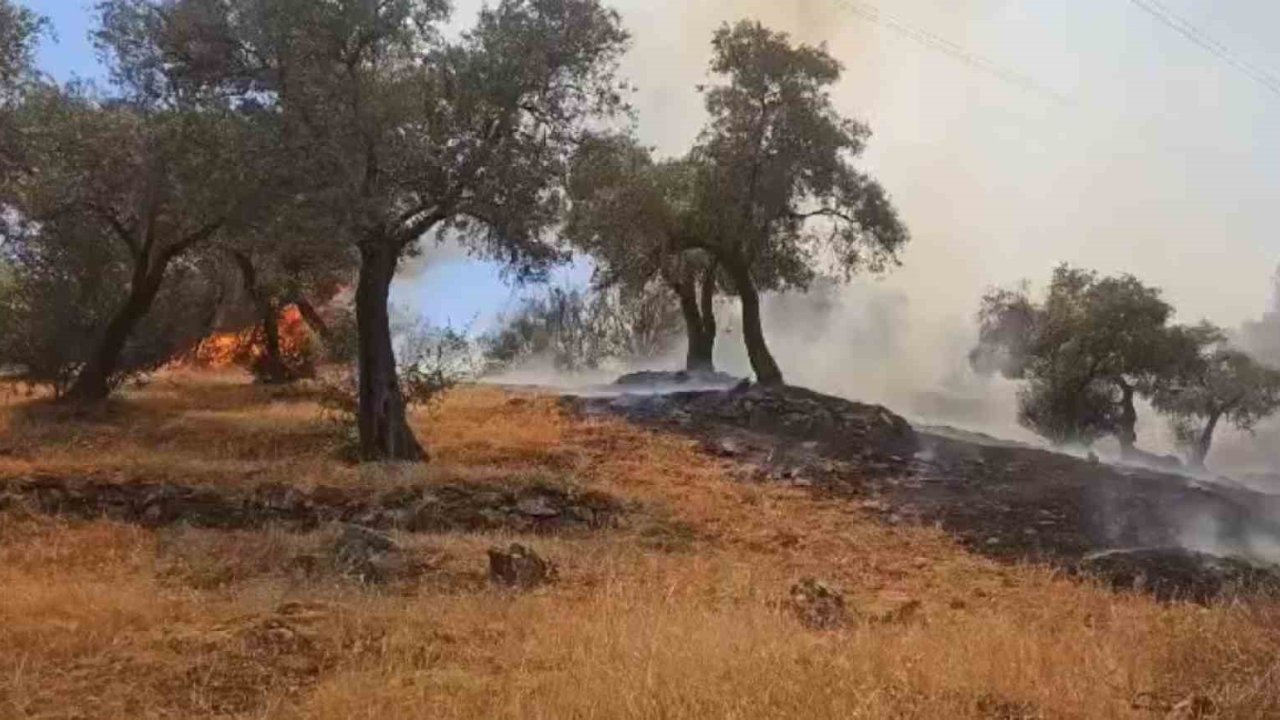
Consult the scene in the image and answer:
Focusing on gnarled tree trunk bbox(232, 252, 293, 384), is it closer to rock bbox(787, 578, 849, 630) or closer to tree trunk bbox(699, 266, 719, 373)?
tree trunk bbox(699, 266, 719, 373)

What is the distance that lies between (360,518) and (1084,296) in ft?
120

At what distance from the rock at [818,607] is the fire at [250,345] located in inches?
971

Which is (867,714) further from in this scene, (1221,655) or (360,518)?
(360,518)

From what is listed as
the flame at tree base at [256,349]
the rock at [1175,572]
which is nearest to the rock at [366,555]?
the rock at [1175,572]

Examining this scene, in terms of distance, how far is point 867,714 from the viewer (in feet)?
19.5

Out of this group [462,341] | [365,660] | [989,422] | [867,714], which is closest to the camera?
[867,714]

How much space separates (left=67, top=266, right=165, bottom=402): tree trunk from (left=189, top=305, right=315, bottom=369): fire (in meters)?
7.19

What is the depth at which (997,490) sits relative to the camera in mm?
22250

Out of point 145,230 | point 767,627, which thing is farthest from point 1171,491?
point 145,230

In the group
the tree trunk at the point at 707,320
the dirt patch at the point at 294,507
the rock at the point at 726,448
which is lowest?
the dirt patch at the point at 294,507

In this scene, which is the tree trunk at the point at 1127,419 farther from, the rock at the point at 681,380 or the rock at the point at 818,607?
the rock at the point at 818,607

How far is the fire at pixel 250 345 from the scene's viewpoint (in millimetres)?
33156

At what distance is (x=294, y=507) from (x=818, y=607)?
28.0 feet

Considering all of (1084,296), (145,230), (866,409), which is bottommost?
(866,409)
